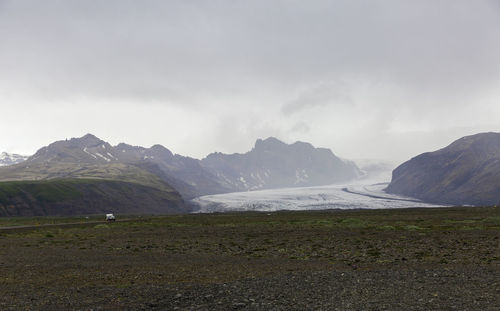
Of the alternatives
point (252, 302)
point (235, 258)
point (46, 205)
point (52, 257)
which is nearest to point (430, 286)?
point (252, 302)

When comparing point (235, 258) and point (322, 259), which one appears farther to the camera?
point (235, 258)

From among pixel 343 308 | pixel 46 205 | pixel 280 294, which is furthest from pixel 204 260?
pixel 46 205

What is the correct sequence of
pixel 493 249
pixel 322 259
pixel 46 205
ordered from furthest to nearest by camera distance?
pixel 46 205
pixel 493 249
pixel 322 259

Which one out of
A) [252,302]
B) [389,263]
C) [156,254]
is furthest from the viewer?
[156,254]

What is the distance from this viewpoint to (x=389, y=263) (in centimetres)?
2702

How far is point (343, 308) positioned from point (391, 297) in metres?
3.29

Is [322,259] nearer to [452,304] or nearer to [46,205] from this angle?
[452,304]

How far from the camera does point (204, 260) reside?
104 feet

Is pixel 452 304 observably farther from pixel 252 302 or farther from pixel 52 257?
pixel 52 257

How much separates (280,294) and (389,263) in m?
13.0

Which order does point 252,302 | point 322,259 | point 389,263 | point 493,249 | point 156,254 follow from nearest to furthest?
point 252,302 → point 389,263 → point 322,259 → point 493,249 → point 156,254

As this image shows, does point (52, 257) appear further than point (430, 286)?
Yes

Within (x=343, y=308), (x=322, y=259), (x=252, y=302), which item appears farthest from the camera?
(x=322, y=259)

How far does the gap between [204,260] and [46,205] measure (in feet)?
600
